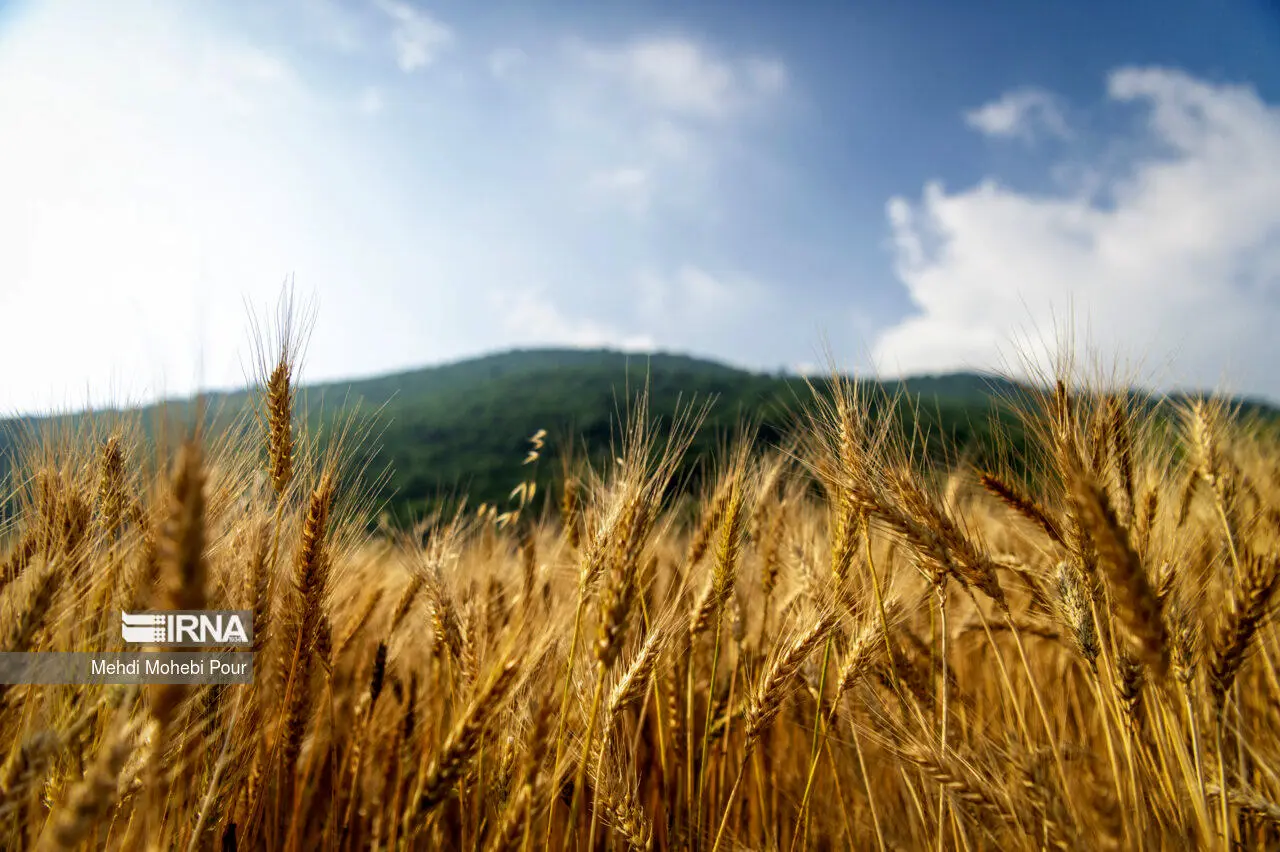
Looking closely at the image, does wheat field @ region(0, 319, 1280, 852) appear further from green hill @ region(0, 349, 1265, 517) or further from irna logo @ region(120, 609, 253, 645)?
green hill @ region(0, 349, 1265, 517)

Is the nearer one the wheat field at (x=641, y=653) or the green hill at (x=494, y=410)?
the wheat field at (x=641, y=653)

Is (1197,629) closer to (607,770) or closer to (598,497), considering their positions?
(607,770)

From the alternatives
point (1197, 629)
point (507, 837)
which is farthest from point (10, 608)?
point (1197, 629)

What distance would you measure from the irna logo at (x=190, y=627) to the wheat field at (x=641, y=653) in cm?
6

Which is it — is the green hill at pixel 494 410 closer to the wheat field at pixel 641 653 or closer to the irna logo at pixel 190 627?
the wheat field at pixel 641 653

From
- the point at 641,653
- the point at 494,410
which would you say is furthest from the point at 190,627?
the point at 494,410

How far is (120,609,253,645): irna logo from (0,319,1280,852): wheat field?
6cm

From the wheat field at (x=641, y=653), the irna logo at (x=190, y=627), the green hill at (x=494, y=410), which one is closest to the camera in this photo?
the irna logo at (x=190, y=627)

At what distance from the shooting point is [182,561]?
→ 0.83 metres

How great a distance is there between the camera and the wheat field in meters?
1.17

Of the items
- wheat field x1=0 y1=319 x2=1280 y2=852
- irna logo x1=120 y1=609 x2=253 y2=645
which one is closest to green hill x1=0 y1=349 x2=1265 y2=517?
wheat field x1=0 y1=319 x2=1280 y2=852

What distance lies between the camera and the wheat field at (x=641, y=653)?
117cm

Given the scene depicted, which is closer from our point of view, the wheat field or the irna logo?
the irna logo

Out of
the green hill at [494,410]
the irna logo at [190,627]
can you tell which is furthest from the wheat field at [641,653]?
the green hill at [494,410]
